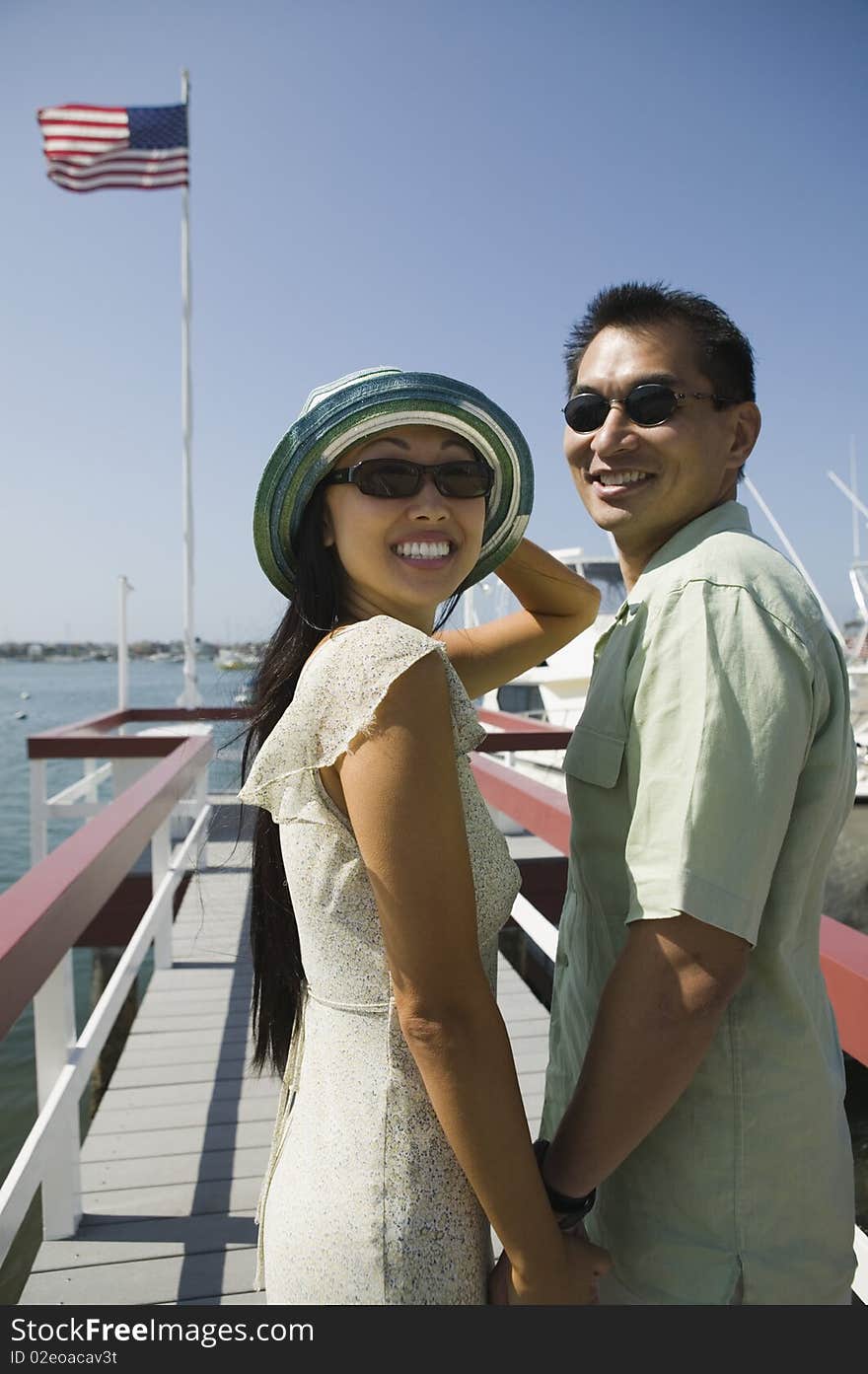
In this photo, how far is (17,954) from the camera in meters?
1.48

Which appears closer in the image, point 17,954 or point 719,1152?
point 719,1152

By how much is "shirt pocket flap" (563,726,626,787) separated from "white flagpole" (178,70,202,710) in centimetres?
1256

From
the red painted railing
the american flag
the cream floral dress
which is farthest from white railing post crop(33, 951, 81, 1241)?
the american flag

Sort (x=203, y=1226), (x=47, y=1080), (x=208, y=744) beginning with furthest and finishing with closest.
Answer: (x=208, y=744)
(x=203, y=1226)
(x=47, y=1080)

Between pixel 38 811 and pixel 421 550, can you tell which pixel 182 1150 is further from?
pixel 38 811

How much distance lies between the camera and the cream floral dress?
1.14 m

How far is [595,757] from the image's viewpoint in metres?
1.23

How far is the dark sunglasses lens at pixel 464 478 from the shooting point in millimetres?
1408

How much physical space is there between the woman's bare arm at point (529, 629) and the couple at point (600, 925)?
61cm

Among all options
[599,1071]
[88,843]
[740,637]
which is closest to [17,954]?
[88,843]

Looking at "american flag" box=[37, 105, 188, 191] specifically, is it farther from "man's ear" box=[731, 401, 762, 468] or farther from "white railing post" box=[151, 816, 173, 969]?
"man's ear" box=[731, 401, 762, 468]

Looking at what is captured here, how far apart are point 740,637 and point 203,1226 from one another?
8.95 feet
